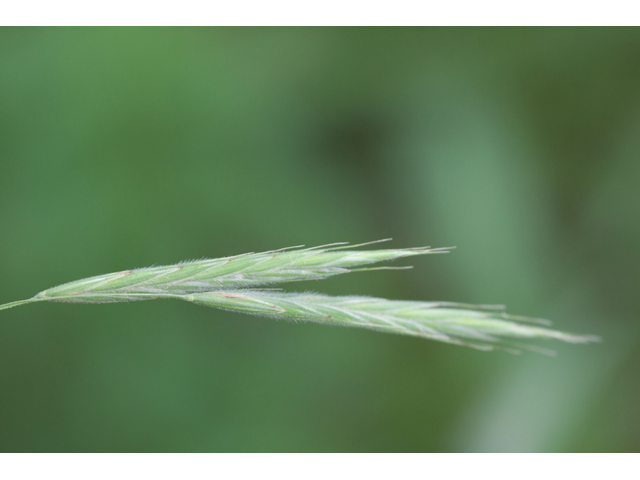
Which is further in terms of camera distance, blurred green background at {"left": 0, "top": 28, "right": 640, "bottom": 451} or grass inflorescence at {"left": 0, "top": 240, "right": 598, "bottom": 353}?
blurred green background at {"left": 0, "top": 28, "right": 640, "bottom": 451}

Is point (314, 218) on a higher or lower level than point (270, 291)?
higher

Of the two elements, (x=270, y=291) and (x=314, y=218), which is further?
(x=314, y=218)

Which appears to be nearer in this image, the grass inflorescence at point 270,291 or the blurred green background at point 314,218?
the grass inflorescence at point 270,291

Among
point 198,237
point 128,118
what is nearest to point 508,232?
point 198,237
